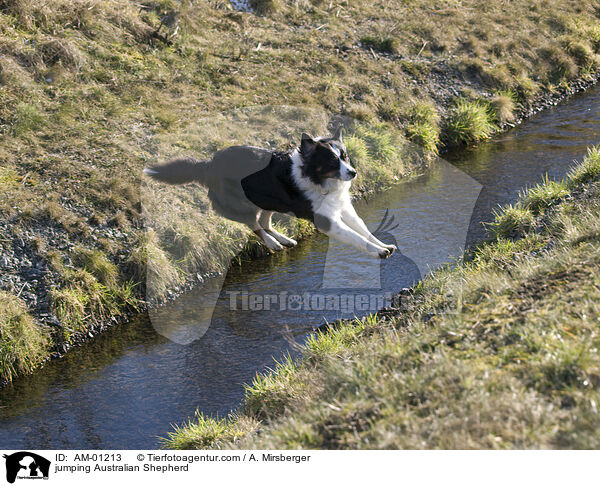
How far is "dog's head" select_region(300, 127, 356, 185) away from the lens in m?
5.95

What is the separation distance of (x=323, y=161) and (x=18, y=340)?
3.81 meters

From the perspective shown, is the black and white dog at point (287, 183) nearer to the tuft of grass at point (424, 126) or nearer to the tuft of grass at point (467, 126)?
the tuft of grass at point (424, 126)

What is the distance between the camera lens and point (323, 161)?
6.04 metres

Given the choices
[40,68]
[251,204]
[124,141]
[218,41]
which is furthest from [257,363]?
[218,41]

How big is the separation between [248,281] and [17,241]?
2972 mm

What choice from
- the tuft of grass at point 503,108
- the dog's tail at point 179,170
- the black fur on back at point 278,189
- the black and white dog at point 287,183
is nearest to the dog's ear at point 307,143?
the black and white dog at point 287,183

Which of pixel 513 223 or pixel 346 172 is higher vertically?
pixel 346 172

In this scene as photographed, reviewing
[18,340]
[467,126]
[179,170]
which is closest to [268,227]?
[179,170]

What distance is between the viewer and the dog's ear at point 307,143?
6035 millimetres

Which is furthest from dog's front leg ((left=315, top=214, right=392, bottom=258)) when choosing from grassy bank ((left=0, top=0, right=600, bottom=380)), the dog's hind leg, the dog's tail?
grassy bank ((left=0, top=0, right=600, bottom=380))

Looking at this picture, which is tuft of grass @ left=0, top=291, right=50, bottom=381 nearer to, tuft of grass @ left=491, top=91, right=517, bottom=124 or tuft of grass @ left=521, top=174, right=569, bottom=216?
tuft of grass @ left=521, top=174, right=569, bottom=216

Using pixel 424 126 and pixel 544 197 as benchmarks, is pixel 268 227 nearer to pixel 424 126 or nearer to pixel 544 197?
pixel 544 197

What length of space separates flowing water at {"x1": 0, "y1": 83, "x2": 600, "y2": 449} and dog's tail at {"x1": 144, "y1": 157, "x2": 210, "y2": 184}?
182cm
